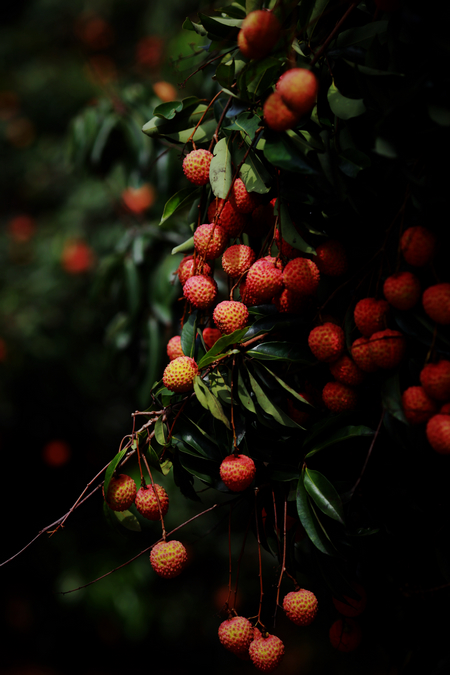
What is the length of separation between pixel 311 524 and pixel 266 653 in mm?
137

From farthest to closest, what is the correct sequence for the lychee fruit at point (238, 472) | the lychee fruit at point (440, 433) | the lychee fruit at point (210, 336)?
the lychee fruit at point (210, 336), the lychee fruit at point (238, 472), the lychee fruit at point (440, 433)

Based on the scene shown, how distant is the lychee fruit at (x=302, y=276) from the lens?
475 millimetres

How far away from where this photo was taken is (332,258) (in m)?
0.50

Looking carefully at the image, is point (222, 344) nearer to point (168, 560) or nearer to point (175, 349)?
point (175, 349)

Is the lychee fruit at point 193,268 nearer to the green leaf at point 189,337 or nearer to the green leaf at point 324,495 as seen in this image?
the green leaf at point 189,337

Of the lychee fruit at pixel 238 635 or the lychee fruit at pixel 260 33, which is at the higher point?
the lychee fruit at pixel 260 33

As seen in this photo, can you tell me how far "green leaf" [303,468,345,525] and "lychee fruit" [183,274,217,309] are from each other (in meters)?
0.21

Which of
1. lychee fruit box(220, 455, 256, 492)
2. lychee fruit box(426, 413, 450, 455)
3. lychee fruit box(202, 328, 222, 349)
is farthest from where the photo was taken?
lychee fruit box(202, 328, 222, 349)

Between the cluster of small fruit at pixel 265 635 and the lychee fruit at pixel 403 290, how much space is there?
31 centimetres

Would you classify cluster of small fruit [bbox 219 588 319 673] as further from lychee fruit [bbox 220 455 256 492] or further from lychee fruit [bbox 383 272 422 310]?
lychee fruit [bbox 383 272 422 310]

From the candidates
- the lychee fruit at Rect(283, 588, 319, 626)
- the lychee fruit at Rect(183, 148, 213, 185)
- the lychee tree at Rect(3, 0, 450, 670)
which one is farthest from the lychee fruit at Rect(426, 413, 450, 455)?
the lychee fruit at Rect(183, 148, 213, 185)

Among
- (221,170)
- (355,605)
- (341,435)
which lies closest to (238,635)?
(355,605)

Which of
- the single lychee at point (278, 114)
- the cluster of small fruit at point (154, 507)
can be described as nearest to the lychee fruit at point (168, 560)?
the cluster of small fruit at point (154, 507)

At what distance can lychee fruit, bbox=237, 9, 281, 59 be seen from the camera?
0.42 m
